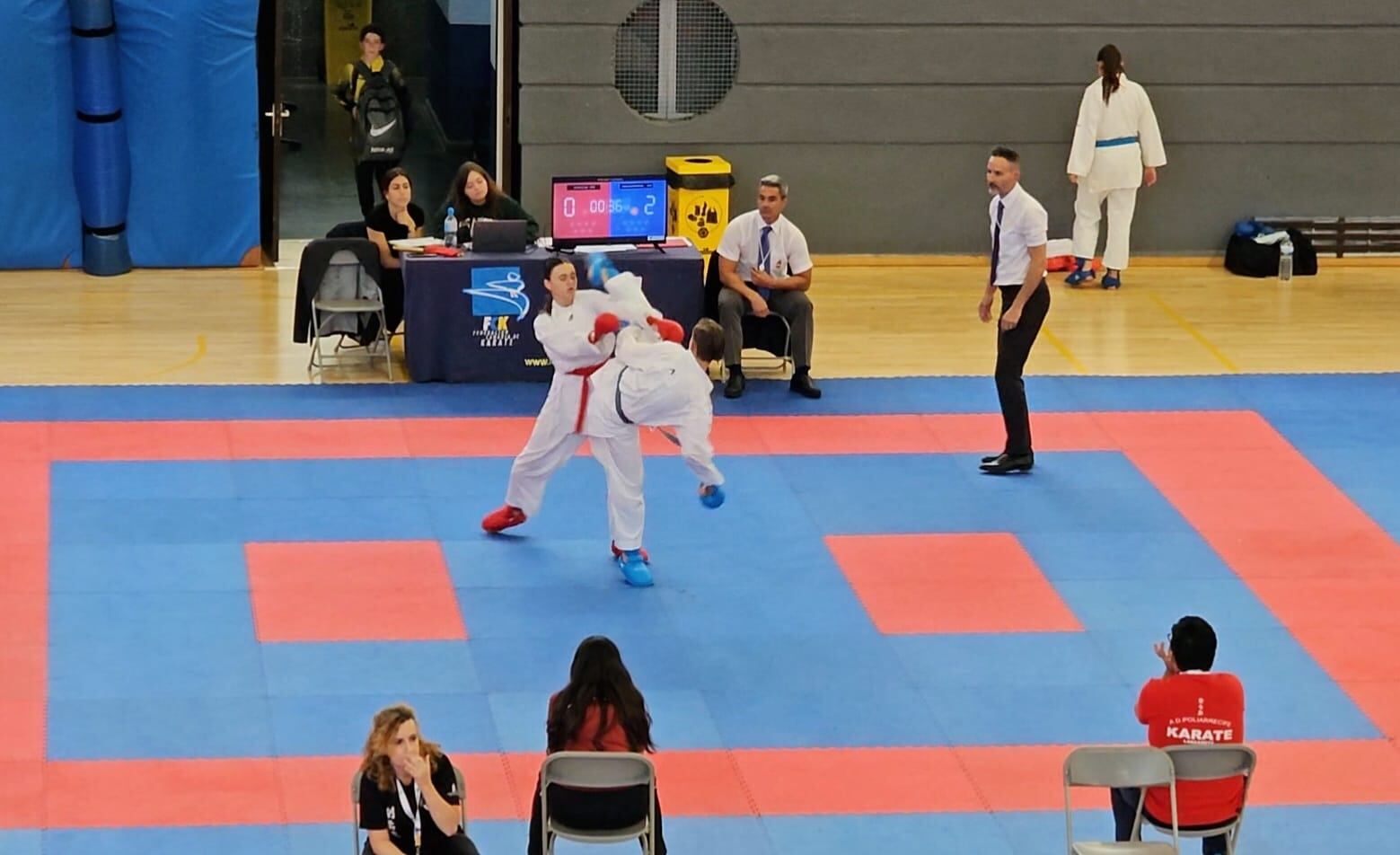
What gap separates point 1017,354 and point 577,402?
2730 millimetres

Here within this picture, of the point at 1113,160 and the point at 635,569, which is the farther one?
the point at 1113,160

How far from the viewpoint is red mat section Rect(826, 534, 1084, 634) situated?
384 inches

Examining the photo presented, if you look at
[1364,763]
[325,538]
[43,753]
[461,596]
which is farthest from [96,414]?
[1364,763]

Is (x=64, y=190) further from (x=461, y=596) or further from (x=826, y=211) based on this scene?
(x=461, y=596)

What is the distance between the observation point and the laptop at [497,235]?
12.8 metres

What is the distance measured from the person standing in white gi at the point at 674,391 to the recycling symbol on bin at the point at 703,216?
5.87 m

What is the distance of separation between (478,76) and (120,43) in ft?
16.1

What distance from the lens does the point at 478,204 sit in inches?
518

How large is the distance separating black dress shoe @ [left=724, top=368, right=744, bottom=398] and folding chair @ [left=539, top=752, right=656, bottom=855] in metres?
6.43

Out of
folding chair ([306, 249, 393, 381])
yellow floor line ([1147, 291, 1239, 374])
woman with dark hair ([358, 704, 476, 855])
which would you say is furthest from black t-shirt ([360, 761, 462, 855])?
yellow floor line ([1147, 291, 1239, 374])

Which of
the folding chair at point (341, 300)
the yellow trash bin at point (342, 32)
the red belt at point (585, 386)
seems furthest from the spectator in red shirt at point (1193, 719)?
the yellow trash bin at point (342, 32)

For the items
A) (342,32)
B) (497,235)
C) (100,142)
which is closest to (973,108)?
(497,235)

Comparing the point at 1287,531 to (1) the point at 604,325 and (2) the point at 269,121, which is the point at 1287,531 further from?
(2) the point at 269,121

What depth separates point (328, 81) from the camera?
21.8m
